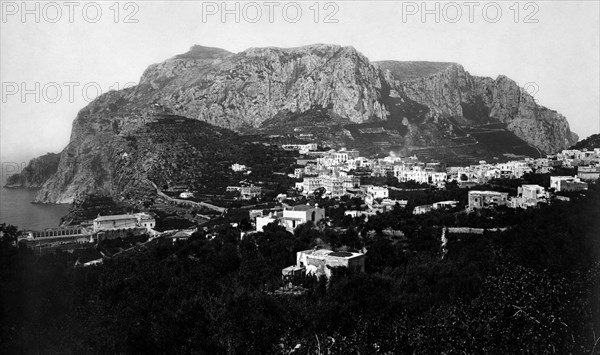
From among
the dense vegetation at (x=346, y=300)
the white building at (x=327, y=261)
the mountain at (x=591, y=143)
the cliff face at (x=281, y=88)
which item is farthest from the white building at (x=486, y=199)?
the cliff face at (x=281, y=88)

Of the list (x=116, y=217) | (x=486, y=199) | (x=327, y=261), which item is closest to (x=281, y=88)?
(x=116, y=217)

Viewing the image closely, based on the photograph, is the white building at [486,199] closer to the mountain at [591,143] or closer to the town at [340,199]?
the town at [340,199]

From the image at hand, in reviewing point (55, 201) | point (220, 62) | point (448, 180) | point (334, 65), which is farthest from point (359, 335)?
point (220, 62)

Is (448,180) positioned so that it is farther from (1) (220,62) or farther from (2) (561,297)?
(1) (220,62)

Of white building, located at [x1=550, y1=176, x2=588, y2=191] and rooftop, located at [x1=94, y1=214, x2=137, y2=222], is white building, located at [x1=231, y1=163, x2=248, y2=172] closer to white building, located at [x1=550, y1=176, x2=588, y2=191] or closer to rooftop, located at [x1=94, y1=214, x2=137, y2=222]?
rooftop, located at [x1=94, y1=214, x2=137, y2=222]

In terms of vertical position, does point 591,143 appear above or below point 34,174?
above

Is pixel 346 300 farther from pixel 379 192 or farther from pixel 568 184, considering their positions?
pixel 379 192
